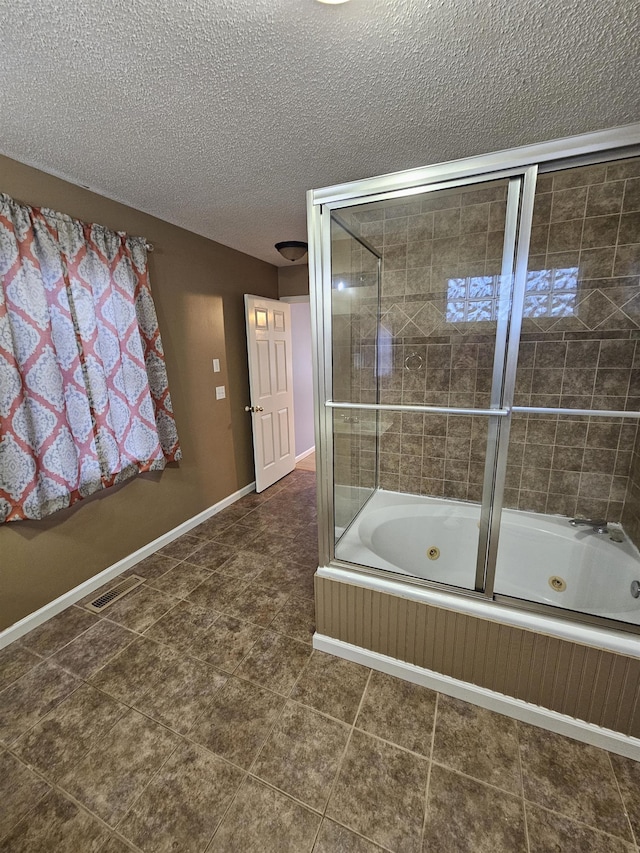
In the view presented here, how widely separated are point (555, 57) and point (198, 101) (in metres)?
1.31

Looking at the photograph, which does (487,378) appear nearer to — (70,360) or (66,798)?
Result: (70,360)

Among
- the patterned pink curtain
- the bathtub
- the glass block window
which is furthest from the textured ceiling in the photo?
the bathtub

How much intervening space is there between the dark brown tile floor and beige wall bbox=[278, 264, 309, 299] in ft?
11.0

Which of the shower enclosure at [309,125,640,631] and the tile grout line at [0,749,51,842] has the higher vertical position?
the shower enclosure at [309,125,640,631]

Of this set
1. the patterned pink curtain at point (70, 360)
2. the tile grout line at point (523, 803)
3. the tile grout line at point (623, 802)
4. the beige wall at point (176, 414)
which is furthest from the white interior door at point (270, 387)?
the tile grout line at point (623, 802)

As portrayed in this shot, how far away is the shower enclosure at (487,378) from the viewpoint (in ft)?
4.88

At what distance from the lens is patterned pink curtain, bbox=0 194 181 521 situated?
5.92 feet

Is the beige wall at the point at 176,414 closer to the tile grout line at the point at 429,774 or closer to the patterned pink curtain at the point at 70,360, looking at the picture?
the patterned pink curtain at the point at 70,360

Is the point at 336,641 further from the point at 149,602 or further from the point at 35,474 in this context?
the point at 35,474

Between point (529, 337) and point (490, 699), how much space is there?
187cm

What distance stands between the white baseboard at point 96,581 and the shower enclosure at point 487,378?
5.34 ft

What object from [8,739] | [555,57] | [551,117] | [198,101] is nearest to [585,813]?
[8,739]

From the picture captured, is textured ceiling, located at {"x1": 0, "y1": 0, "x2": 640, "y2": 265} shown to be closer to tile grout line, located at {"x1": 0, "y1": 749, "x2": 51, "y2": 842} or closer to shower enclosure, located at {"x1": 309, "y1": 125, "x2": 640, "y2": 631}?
shower enclosure, located at {"x1": 309, "y1": 125, "x2": 640, "y2": 631}

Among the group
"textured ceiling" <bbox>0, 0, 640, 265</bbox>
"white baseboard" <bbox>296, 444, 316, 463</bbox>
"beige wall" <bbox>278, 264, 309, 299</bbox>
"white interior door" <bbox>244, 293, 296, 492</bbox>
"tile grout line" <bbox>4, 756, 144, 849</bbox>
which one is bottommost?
"tile grout line" <bbox>4, 756, 144, 849</bbox>
